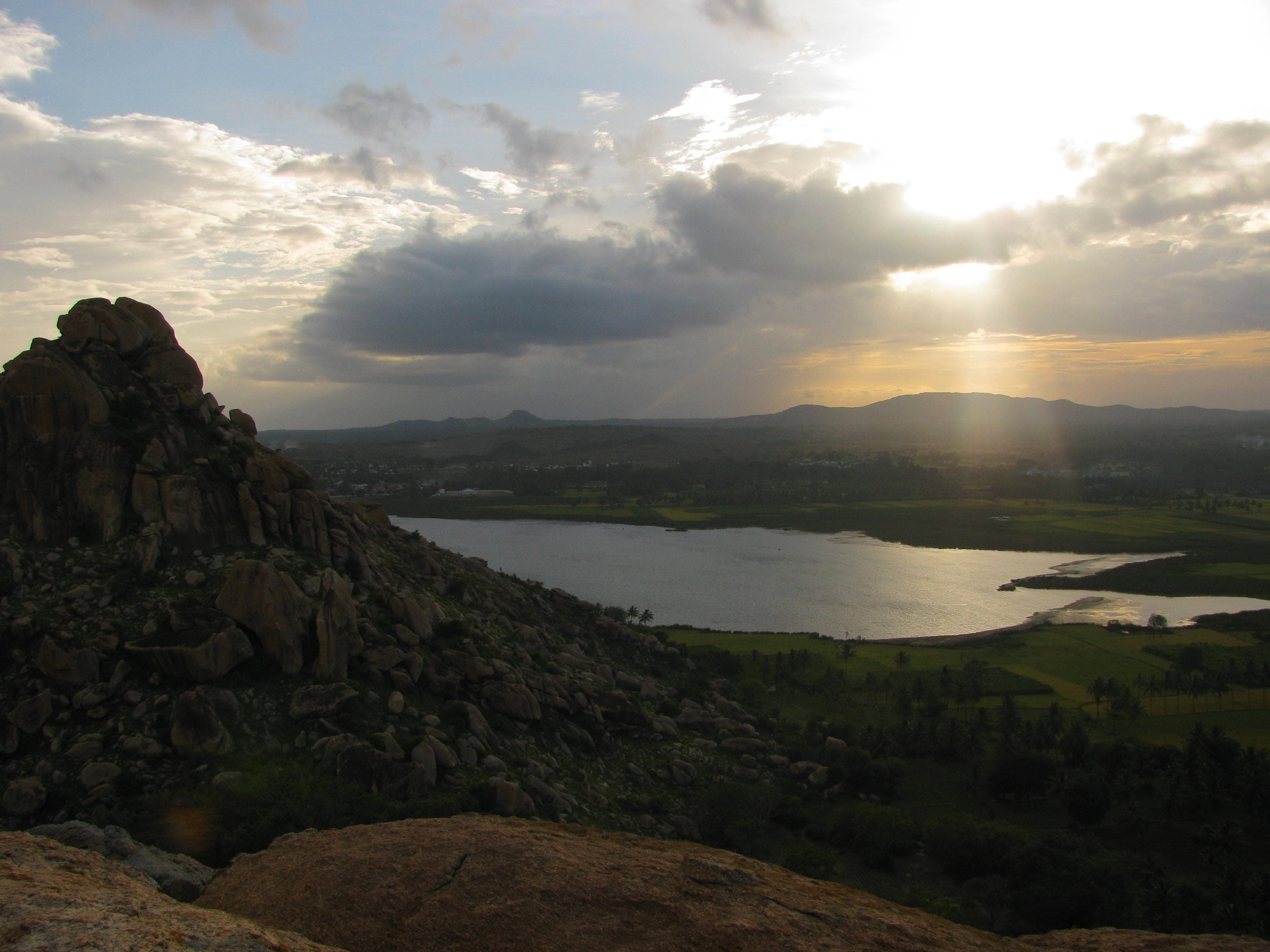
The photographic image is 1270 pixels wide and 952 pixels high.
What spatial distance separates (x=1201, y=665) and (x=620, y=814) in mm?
34823

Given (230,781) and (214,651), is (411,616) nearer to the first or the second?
(214,651)

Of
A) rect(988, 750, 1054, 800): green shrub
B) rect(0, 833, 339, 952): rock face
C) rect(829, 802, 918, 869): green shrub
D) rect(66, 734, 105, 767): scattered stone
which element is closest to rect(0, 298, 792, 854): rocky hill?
rect(66, 734, 105, 767): scattered stone

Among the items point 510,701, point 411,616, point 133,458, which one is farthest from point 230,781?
point 133,458

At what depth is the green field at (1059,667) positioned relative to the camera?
30141mm

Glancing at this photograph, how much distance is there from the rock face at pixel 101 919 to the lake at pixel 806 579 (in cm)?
4082

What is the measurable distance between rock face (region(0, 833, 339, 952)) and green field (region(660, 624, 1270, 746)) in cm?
2527

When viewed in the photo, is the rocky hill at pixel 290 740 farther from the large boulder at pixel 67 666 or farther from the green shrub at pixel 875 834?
the green shrub at pixel 875 834

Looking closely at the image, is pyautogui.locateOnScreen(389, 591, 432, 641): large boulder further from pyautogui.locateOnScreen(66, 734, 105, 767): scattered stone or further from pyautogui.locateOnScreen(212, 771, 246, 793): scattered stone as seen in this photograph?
pyautogui.locateOnScreen(66, 734, 105, 767): scattered stone

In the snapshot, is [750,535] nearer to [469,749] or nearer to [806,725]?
[806,725]

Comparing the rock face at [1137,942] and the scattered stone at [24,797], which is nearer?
the rock face at [1137,942]

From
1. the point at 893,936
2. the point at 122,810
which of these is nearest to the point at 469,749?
the point at 122,810

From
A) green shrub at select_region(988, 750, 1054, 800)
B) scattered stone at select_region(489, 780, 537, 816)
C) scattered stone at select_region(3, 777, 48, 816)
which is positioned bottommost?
green shrub at select_region(988, 750, 1054, 800)

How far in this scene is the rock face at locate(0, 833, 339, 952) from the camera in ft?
16.5

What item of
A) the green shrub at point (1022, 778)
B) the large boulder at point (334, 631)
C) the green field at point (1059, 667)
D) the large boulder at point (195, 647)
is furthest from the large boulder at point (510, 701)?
the green shrub at point (1022, 778)
